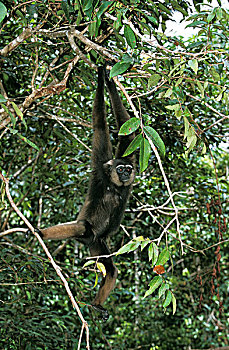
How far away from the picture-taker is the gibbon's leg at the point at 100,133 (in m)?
3.55

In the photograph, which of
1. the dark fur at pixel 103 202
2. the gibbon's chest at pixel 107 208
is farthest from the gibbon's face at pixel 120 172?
the gibbon's chest at pixel 107 208

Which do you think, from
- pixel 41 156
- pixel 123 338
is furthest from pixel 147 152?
pixel 123 338

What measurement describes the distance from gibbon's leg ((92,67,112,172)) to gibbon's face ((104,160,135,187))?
93 mm

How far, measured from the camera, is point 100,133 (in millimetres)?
3725

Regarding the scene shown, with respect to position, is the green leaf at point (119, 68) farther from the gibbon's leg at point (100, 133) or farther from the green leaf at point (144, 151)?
the gibbon's leg at point (100, 133)

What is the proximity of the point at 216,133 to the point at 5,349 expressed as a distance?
342 cm

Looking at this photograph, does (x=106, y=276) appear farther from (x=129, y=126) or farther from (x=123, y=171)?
(x=129, y=126)

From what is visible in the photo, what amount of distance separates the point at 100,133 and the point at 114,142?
1.10 m

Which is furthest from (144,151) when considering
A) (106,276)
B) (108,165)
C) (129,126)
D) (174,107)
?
(106,276)

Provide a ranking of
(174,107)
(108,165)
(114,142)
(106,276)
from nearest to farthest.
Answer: (174,107)
(108,165)
(106,276)
(114,142)

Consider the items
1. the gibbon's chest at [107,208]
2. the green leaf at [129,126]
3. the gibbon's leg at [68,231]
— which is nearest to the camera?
the green leaf at [129,126]

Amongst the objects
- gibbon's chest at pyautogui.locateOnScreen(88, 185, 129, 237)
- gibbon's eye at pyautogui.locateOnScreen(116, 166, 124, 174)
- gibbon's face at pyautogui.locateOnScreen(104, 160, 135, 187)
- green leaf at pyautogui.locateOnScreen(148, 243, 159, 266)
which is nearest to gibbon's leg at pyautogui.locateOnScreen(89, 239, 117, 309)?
gibbon's chest at pyautogui.locateOnScreen(88, 185, 129, 237)

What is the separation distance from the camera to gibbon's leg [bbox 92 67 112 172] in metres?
3.55

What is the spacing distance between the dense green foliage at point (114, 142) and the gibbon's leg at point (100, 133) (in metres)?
0.30
